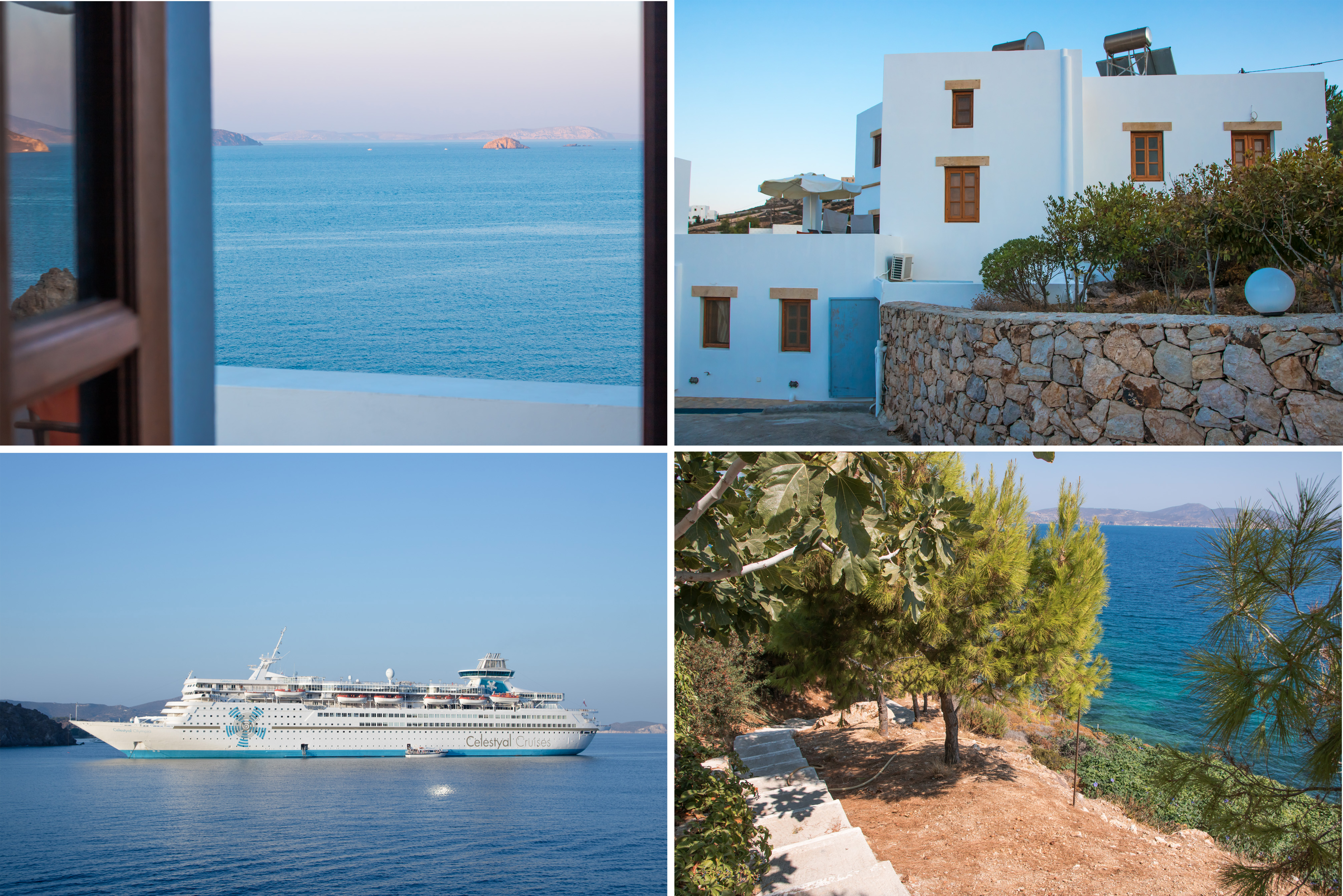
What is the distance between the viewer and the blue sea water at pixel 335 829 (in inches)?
550

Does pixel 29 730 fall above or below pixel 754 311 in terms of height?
below

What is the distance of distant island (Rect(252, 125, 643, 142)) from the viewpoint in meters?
29.2

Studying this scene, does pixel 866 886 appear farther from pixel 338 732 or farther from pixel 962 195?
pixel 338 732

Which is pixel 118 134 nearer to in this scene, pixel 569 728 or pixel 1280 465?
pixel 1280 465

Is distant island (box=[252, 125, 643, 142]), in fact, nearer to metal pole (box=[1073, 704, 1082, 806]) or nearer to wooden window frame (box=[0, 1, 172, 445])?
metal pole (box=[1073, 704, 1082, 806])

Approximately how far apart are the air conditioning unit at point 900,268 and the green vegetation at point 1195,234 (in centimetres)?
77

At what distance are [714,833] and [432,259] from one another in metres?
35.6

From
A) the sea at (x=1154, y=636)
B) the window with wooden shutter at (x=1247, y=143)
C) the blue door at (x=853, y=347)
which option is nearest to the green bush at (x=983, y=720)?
the sea at (x=1154, y=636)

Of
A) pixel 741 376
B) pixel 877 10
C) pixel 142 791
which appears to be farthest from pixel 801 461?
pixel 142 791

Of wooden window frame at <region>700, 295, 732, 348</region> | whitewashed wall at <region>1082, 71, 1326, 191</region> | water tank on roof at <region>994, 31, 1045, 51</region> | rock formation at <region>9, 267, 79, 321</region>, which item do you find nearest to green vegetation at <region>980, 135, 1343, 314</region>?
whitewashed wall at <region>1082, 71, 1326, 191</region>

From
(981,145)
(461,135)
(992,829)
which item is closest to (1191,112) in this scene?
(981,145)

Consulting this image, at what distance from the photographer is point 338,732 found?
51.7 ft

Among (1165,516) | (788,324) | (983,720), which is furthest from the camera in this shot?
(788,324)

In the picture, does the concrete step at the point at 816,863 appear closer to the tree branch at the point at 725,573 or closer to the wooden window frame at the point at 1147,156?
the tree branch at the point at 725,573
